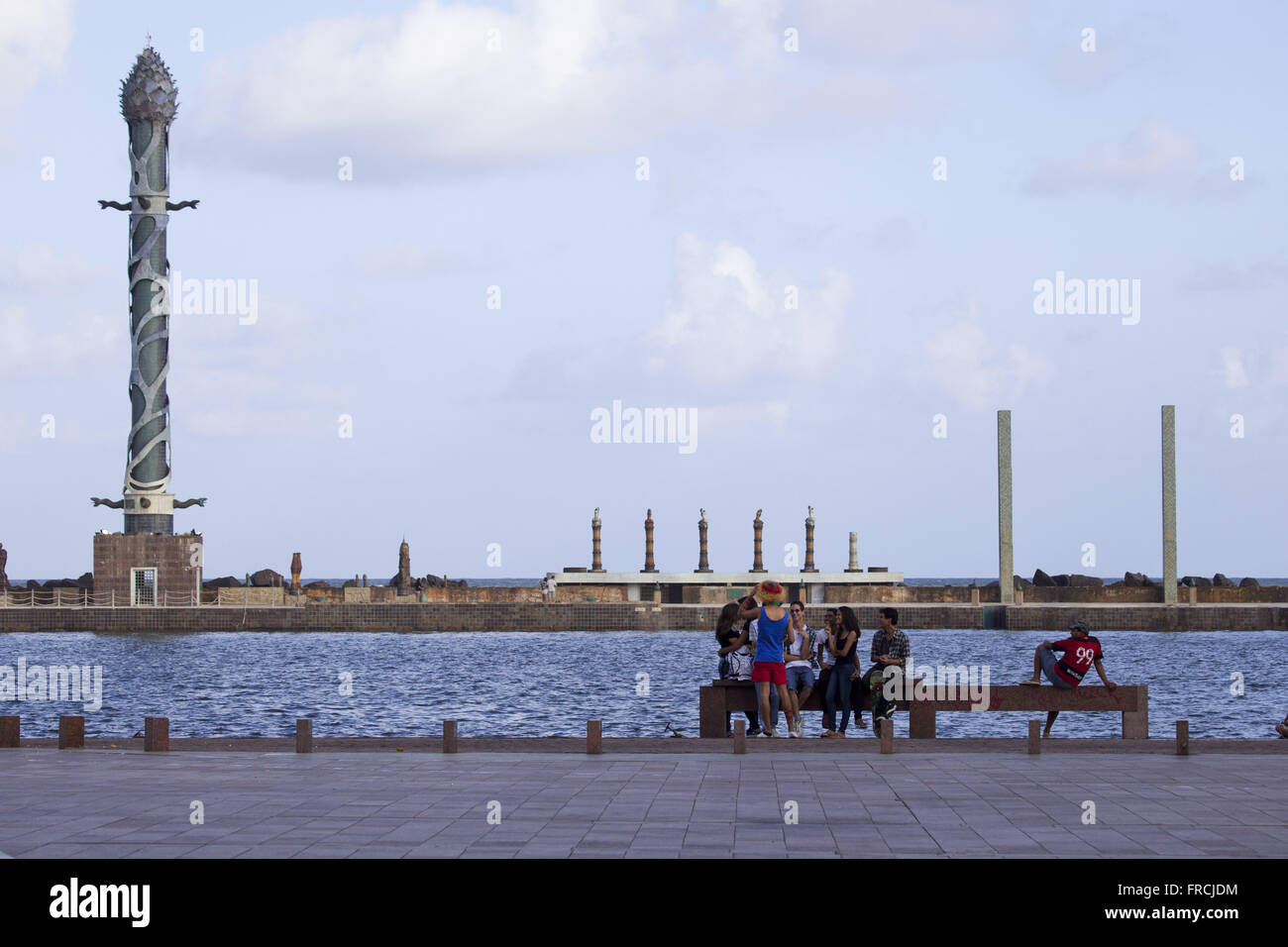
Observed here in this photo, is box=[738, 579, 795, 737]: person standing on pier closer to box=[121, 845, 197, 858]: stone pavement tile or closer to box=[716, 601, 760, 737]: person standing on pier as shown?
box=[716, 601, 760, 737]: person standing on pier

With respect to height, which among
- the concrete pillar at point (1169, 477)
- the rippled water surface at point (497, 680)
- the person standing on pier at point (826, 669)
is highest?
the concrete pillar at point (1169, 477)

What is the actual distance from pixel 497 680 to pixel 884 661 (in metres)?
31.7

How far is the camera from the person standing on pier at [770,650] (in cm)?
1805

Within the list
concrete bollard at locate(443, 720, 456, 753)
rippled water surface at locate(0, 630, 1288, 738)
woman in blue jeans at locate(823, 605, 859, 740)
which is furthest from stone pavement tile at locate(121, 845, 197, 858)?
rippled water surface at locate(0, 630, 1288, 738)

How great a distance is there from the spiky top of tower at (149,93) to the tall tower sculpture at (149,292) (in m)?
0.05

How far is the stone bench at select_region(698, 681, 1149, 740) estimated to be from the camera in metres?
18.7

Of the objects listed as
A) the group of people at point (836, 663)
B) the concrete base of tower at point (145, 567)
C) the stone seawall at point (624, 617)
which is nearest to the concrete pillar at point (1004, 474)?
the stone seawall at point (624, 617)

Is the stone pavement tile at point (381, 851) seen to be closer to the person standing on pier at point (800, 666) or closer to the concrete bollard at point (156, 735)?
the concrete bollard at point (156, 735)

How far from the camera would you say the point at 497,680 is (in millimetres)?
49594

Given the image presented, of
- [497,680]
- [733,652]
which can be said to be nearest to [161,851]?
[733,652]

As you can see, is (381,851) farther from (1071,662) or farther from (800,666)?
(1071,662)

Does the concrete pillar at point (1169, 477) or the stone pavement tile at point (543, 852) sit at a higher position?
the concrete pillar at point (1169, 477)
